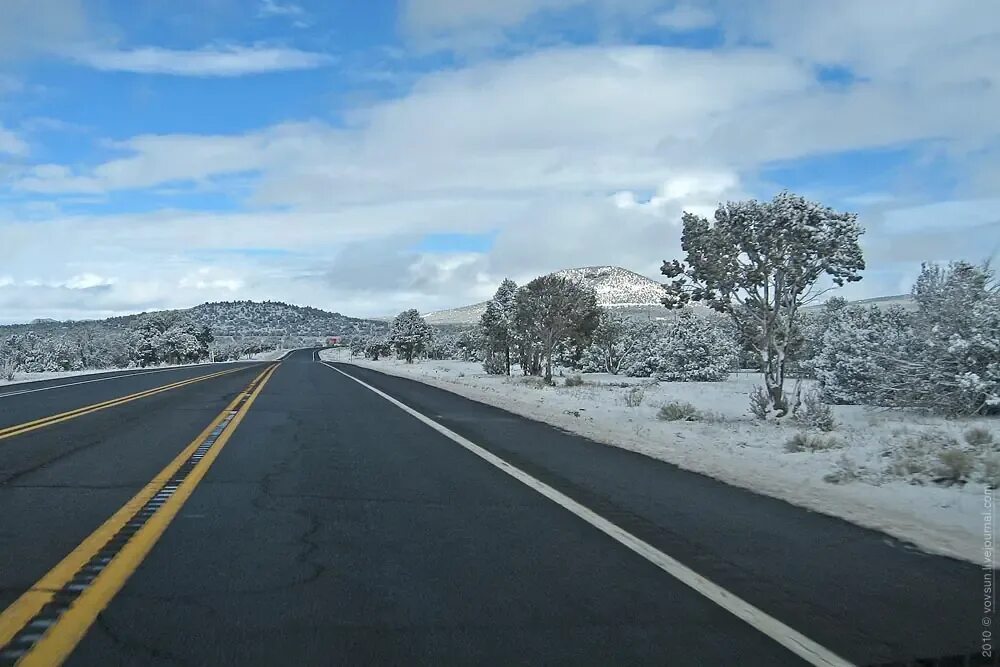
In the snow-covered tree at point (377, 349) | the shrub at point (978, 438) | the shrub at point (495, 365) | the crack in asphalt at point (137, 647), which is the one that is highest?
the snow-covered tree at point (377, 349)

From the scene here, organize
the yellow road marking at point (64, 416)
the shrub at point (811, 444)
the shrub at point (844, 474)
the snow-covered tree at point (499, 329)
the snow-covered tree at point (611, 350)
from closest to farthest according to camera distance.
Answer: the shrub at point (844, 474), the shrub at point (811, 444), the yellow road marking at point (64, 416), the snow-covered tree at point (499, 329), the snow-covered tree at point (611, 350)

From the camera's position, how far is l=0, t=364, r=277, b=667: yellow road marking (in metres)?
4.71

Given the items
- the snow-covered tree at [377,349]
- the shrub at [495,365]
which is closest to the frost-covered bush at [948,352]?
the shrub at [495,365]

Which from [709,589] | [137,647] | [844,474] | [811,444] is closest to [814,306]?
[811,444]

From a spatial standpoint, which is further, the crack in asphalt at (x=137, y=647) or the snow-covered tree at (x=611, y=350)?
the snow-covered tree at (x=611, y=350)

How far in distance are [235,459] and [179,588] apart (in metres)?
7.08

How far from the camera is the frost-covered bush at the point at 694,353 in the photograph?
53000 millimetres

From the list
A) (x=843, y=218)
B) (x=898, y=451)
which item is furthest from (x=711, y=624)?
(x=843, y=218)

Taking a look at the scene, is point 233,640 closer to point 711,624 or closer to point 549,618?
point 549,618

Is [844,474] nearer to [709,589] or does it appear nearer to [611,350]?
[709,589]

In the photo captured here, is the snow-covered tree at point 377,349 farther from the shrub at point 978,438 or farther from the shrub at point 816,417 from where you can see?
the shrub at point 978,438

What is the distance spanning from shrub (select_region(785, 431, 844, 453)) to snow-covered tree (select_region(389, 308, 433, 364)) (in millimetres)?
87417

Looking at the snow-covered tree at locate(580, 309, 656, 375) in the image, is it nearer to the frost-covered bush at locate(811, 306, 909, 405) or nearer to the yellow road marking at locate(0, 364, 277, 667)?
the frost-covered bush at locate(811, 306, 909, 405)

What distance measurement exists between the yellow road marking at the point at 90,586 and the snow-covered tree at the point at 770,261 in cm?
1429
